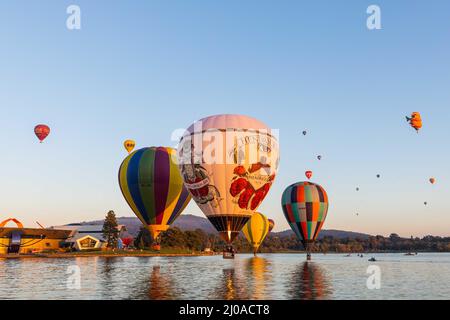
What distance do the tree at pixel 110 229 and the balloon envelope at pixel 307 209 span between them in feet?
227

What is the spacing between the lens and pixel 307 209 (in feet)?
266

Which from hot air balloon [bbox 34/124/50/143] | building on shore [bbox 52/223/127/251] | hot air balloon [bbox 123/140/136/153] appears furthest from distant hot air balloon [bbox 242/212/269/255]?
hot air balloon [bbox 34/124/50/143]

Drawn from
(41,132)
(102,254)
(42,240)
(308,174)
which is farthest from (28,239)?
(308,174)

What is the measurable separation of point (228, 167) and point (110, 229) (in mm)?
96440

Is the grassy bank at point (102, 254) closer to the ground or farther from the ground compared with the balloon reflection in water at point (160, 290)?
closer to the ground

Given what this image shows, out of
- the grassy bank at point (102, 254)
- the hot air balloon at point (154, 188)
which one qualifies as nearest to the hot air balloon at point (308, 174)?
the hot air balloon at point (154, 188)

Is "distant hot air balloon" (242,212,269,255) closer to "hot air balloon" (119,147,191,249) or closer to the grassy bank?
the grassy bank

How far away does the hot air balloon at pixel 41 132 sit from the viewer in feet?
259

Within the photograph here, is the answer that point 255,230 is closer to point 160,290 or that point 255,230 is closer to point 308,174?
point 308,174

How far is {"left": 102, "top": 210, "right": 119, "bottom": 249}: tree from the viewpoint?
136375mm

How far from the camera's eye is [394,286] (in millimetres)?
42531

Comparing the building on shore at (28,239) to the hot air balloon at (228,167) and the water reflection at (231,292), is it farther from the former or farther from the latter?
the water reflection at (231,292)
